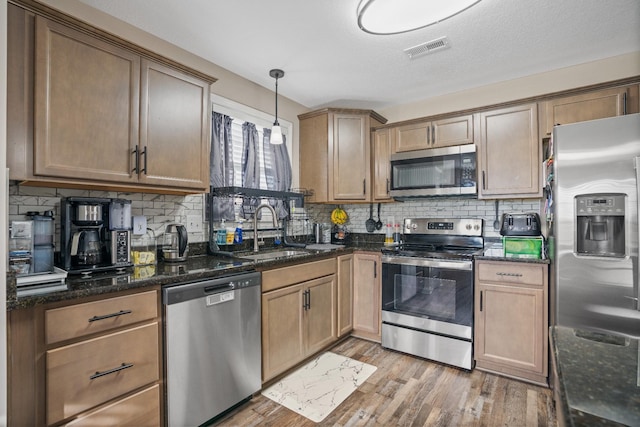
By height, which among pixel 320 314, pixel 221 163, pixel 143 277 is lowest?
pixel 320 314

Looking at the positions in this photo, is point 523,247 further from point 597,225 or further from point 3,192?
point 3,192

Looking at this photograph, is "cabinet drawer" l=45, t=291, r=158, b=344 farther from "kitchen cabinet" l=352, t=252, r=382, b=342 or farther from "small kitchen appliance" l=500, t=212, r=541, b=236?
"small kitchen appliance" l=500, t=212, r=541, b=236

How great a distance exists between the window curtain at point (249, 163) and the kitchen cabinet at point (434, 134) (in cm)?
143

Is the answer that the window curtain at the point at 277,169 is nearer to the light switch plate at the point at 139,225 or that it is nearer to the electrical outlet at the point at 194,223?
the electrical outlet at the point at 194,223

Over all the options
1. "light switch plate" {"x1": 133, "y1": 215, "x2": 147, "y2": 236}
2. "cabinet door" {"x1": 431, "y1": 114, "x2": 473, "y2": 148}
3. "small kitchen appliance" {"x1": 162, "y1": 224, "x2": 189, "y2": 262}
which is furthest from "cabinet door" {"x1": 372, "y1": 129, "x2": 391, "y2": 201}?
"light switch plate" {"x1": 133, "y1": 215, "x2": 147, "y2": 236}

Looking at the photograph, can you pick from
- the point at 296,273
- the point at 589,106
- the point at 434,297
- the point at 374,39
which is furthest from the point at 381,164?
the point at 589,106

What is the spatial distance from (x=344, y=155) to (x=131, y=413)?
8.89 ft

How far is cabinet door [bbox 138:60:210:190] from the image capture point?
75.5 inches

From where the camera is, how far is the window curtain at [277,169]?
3.22 metres

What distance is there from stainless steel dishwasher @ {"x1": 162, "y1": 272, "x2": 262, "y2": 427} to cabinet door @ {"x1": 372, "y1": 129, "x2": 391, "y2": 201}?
178 centimetres

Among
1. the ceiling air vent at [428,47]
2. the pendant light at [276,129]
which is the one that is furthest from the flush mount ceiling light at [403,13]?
the pendant light at [276,129]

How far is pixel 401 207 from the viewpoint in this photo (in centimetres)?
358

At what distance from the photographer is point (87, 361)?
4.60ft

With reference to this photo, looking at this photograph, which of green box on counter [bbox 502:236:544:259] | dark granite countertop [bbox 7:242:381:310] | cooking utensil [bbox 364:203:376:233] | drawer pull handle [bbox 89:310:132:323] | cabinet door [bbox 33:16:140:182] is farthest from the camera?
cooking utensil [bbox 364:203:376:233]
